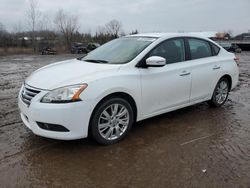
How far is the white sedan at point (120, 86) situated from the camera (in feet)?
10.9

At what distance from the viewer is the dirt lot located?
9.44ft

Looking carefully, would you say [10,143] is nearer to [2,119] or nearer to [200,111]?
[2,119]

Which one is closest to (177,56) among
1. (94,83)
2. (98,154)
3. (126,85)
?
(126,85)

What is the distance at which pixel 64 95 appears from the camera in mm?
3287

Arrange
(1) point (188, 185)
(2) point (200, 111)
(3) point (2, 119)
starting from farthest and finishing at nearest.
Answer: (2) point (200, 111) < (3) point (2, 119) < (1) point (188, 185)

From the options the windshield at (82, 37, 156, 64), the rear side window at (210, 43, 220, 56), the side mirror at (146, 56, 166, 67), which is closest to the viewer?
the side mirror at (146, 56, 166, 67)

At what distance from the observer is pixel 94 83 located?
11.2ft

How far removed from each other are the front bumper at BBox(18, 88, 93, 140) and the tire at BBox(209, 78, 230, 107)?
3.10 meters

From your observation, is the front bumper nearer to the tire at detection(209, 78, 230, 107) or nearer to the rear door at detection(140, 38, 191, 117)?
the rear door at detection(140, 38, 191, 117)

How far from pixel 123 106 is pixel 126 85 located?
1.03 ft

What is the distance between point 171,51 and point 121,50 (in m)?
0.88

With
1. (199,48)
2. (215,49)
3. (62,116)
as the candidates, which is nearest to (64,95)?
(62,116)

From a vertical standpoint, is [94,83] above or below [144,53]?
below

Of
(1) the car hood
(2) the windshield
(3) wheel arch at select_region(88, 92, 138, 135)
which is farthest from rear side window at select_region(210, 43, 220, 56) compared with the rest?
(1) the car hood
